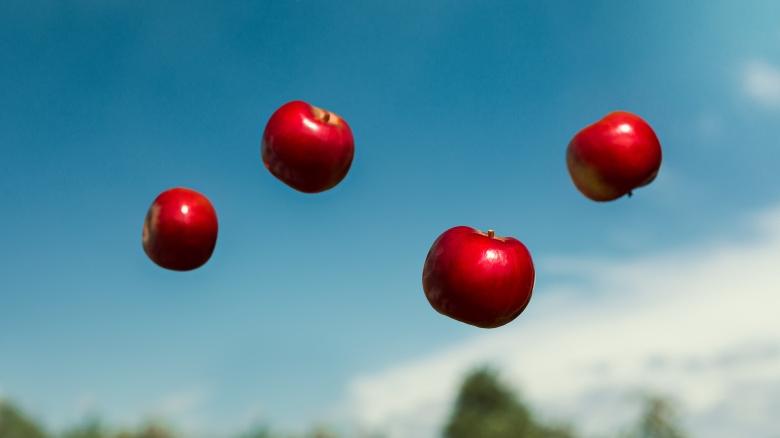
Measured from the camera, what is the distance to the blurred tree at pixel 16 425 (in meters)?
63.9

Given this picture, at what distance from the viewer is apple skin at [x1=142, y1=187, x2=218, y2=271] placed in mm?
10109

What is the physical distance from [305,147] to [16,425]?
6246 cm

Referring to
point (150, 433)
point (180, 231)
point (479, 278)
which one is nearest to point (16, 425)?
point (150, 433)

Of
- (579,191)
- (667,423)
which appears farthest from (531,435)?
(579,191)

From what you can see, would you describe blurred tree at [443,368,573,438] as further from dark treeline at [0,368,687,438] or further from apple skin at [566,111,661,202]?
apple skin at [566,111,661,202]

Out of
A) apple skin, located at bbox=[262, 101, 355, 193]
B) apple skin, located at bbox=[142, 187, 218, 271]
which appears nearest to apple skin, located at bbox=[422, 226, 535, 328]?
apple skin, located at bbox=[262, 101, 355, 193]

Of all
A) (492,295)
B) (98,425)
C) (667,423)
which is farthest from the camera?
(667,423)

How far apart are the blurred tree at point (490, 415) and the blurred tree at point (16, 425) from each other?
96.0 ft

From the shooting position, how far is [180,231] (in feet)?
33.1

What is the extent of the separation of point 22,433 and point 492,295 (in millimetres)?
62758

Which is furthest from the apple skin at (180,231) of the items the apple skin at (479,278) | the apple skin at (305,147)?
the apple skin at (479,278)

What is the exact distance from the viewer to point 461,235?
9.80 metres

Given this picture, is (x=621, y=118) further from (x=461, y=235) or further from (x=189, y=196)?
(x=189, y=196)

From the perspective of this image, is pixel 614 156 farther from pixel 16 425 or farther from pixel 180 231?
pixel 16 425
